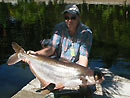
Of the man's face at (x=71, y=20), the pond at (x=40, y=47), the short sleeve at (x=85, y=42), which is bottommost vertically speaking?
the pond at (x=40, y=47)

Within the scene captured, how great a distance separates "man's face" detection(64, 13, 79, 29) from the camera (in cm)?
408

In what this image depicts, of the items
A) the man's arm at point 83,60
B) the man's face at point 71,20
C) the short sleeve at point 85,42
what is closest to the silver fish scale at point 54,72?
the man's arm at point 83,60

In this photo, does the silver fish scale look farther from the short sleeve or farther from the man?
the short sleeve

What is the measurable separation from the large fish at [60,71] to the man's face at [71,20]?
2.46 feet

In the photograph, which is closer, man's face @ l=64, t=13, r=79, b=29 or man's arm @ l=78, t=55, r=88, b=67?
man's face @ l=64, t=13, r=79, b=29

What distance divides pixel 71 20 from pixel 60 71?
95 centimetres

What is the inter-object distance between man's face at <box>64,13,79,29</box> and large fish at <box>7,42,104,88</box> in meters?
0.75

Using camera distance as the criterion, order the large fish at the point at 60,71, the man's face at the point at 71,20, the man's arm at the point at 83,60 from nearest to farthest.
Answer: the large fish at the point at 60,71 < the man's face at the point at 71,20 < the man's arm at the point at 83,60

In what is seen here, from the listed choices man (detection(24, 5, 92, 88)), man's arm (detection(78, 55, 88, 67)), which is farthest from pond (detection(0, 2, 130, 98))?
man's arm (detection(78, 55, 88, 67))

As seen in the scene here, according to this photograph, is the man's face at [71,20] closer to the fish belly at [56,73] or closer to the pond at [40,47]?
the fish belly at [56,73]

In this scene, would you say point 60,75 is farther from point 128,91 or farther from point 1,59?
point 1,59

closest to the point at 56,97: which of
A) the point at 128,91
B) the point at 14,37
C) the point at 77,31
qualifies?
the point at 77,31

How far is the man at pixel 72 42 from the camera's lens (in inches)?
Result: 169

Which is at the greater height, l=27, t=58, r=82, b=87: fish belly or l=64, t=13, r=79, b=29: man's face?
l=64, t=13, r=79, b=29: man's face
